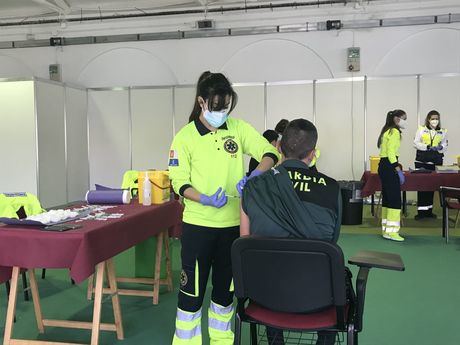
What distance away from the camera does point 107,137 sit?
8.90 meters

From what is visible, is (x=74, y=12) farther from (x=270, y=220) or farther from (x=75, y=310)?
(x=270, y=220)

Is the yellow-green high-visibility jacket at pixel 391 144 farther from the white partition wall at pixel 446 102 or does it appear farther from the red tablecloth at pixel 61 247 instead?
the red tablecloth at pixel 61 247

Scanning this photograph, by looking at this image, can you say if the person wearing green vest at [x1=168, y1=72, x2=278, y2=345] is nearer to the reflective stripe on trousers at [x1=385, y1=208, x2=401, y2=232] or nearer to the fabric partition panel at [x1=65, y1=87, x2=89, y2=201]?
the reflective stripe on trousers at [x1=385, y1=208, x2=401, y2=232]

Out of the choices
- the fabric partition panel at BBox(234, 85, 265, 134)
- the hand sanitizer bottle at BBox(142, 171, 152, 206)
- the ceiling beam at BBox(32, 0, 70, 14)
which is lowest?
the hand sanitizer bottle at BBox(142, 171, 152, 206)

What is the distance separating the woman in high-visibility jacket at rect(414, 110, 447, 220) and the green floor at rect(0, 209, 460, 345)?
216cm

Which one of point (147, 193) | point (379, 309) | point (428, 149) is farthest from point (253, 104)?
point (379, 309)

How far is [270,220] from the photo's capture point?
1722 millimetres

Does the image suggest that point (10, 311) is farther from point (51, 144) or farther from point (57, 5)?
point (57, 5)

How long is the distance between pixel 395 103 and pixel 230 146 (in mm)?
6499

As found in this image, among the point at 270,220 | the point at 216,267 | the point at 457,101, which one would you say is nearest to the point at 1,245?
the point at 216,267

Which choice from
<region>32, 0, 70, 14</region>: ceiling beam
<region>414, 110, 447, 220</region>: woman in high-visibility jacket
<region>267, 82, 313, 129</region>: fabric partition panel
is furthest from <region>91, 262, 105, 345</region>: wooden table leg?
<region>32, 0, 70, 14</region>: ceiling beam

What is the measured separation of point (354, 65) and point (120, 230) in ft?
21.3

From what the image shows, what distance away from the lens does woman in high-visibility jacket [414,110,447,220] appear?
6.50 metres

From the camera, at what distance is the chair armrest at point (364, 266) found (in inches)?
65.7
